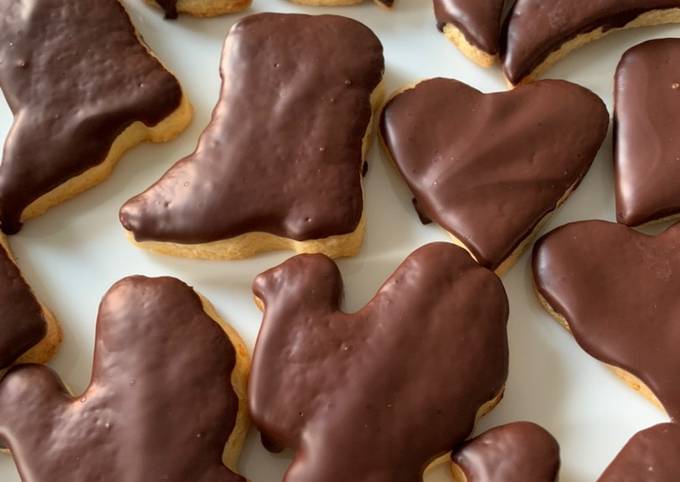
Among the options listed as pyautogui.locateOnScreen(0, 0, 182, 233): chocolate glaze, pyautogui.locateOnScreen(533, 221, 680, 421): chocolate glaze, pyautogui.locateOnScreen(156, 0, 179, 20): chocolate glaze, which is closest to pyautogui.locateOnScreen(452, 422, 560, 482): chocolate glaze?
pyautogui.locateOnScreen(533, 221, 680, 421): chocolate glaze

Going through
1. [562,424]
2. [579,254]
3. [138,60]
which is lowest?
[562,424]

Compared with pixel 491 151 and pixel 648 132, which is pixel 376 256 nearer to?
pixel 491 151

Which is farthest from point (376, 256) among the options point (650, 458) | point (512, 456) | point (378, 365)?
point (650, 458)

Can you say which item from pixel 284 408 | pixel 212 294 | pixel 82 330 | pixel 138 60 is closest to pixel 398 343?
pixel 284 408

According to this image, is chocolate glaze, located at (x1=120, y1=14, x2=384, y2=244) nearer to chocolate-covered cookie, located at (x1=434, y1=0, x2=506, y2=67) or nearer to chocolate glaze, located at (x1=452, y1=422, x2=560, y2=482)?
chocolate-covered cookie, located at (x1=434, y1=0, x2=506, y2=67)

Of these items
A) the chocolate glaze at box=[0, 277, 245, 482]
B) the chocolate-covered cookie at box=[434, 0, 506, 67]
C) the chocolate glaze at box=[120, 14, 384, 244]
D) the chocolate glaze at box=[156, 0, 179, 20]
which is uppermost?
the chocolate-covered cookie at box=[434, 0, 506, 67]

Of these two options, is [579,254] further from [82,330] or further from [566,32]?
[82,330]
